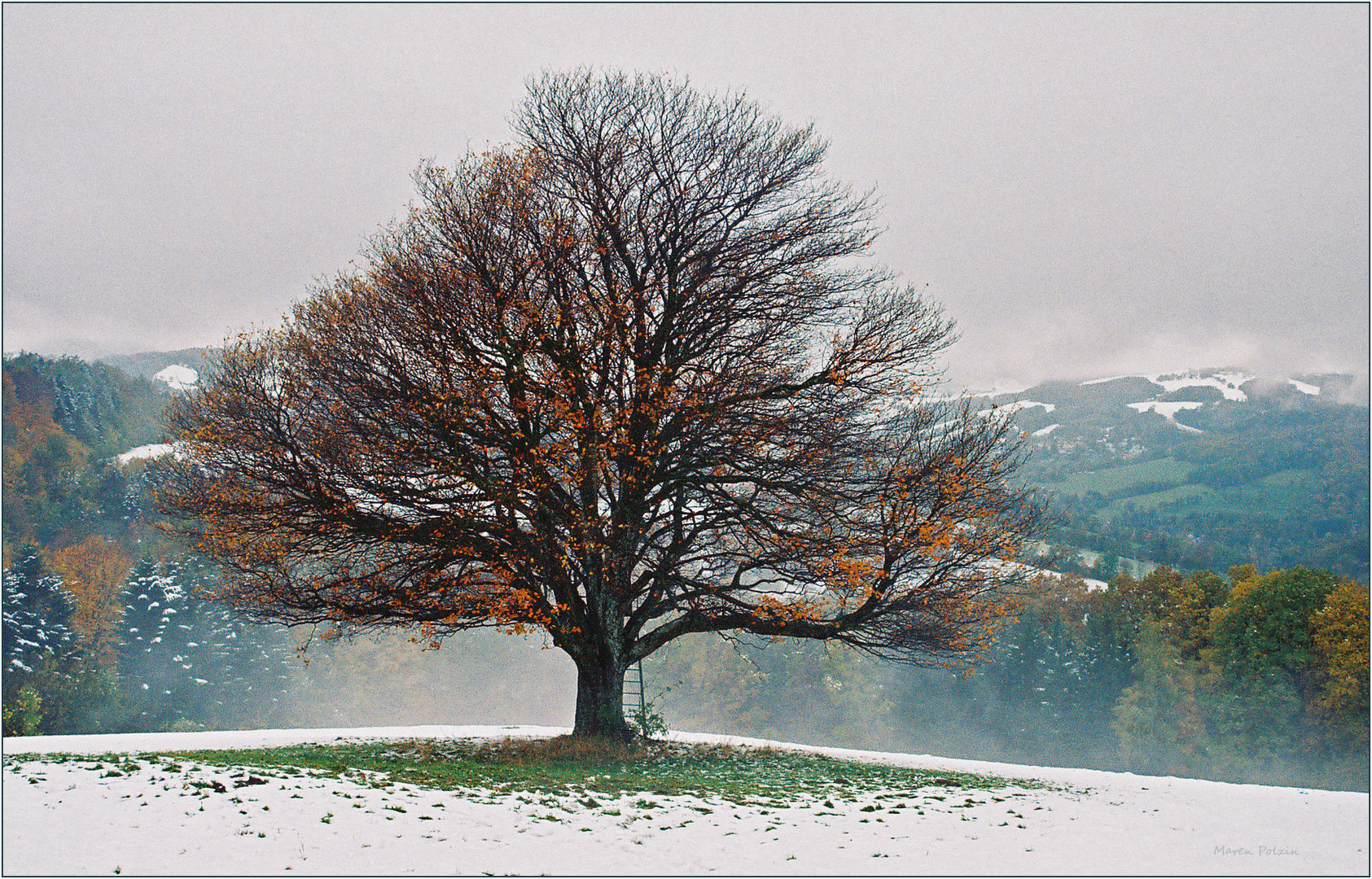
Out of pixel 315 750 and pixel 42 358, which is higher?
pixel 42 358

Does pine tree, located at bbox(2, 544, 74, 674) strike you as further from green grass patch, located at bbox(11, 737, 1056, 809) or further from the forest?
green grass patch, located at bbox(11, 737, 1056, 809)

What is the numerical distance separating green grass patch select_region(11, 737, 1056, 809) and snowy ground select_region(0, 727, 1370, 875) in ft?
1.92

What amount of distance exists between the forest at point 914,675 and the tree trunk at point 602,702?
16.4 m

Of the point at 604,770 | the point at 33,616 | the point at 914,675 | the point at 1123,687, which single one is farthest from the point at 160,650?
the point at 1123,687

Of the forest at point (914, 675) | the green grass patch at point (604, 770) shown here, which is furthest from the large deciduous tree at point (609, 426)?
the forest at point (914, 675)

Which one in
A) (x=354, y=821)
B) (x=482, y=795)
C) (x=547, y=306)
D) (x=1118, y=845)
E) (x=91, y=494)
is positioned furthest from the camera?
(x=91, y=494)

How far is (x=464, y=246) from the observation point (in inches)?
531

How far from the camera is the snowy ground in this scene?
682 cm

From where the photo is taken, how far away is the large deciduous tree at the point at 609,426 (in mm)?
13508

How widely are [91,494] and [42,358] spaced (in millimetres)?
43228

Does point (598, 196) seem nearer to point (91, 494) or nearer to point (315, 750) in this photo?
point (315, 750)

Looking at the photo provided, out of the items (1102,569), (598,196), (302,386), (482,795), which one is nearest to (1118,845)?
(482,795)

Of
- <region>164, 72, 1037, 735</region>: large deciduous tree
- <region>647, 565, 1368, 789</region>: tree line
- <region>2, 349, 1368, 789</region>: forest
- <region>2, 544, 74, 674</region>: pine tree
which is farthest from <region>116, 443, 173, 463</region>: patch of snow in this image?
<region>164, 72, 1037, 735</region>: large deciduous tree

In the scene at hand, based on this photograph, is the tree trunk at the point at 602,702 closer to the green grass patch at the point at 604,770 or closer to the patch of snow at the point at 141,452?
the green grass patch at the point at 604,770
